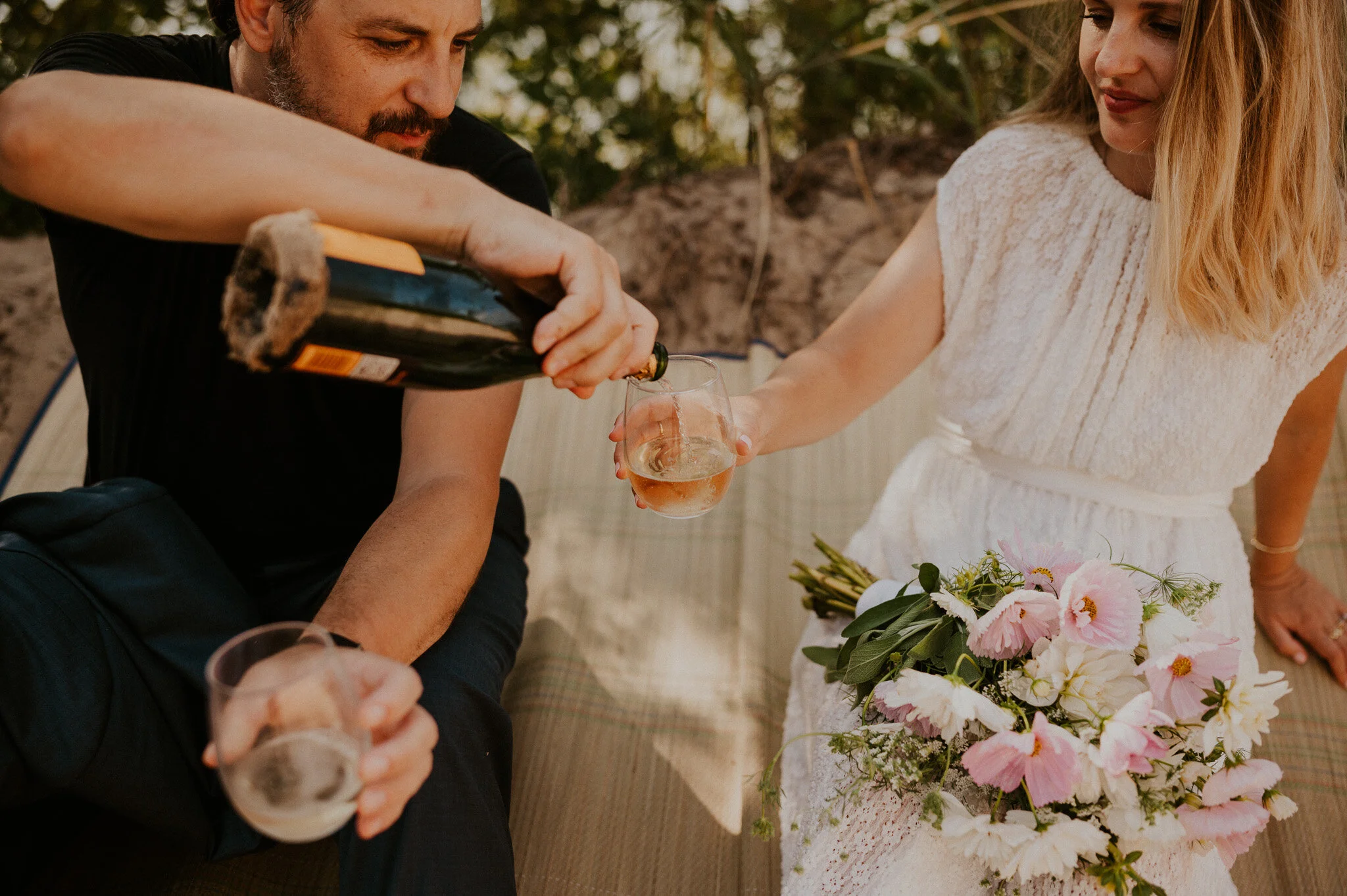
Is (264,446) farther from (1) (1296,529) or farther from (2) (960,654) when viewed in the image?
(1) (1296,529)

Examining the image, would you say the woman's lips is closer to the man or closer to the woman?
the woman

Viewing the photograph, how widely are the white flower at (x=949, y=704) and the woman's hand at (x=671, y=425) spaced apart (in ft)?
1.40

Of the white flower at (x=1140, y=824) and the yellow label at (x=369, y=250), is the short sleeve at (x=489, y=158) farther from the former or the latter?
the white flower at (x=1140, y=824)

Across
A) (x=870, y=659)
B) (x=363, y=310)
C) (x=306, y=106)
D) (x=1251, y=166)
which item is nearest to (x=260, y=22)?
(x=306, y=106)

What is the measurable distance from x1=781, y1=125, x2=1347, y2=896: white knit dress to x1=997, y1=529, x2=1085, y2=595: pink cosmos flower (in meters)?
0.22

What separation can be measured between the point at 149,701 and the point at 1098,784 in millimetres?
1260

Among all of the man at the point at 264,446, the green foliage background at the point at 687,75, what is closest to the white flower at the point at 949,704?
the man at the point at 264,446

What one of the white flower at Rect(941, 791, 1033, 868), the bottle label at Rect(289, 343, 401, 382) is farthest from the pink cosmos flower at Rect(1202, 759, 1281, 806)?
the bottle label at Rect(289, 343, 401, 382)

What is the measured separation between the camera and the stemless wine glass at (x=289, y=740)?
92 cm

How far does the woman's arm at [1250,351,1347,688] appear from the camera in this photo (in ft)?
6.37

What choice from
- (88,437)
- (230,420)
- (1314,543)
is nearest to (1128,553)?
(1314,543)

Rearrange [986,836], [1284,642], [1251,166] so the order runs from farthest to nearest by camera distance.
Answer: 1. [1284,642]
2. [1251,166]
3. [986,836]

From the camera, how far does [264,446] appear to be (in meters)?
1.86

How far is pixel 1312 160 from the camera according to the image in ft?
5.55
